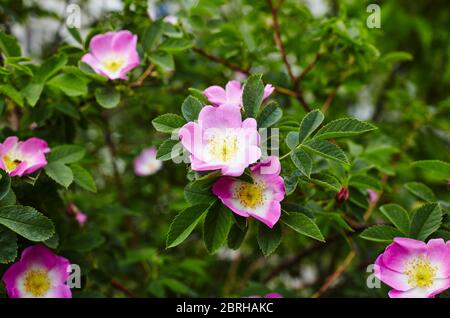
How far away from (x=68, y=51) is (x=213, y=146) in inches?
22.6

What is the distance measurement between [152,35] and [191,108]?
41 cm

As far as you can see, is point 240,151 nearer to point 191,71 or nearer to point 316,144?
point 316,144

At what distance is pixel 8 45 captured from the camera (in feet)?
4.05

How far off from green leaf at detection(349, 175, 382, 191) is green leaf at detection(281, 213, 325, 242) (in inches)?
10.7

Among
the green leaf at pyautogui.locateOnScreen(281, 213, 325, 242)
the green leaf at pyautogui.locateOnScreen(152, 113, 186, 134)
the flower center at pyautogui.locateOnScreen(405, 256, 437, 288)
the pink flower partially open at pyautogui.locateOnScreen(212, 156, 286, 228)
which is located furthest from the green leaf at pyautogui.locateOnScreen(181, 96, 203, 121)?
the flower center at pyautogui.locateOnScreen(405, 256, 437, 288)

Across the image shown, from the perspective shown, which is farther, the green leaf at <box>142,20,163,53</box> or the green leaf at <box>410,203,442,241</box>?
the green leaf at <box>142,20,163,53</box>

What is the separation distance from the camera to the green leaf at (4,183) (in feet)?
3.21

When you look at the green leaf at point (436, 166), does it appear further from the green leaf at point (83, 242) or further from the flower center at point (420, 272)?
the green leaf at point (83, 242)

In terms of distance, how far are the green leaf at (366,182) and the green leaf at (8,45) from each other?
767 millimetres

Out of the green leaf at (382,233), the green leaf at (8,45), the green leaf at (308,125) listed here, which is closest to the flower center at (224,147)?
the green leaf at (308,125)

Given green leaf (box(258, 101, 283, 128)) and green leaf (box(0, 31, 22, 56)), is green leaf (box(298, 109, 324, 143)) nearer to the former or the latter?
green leaf (box(258, 101, 283, 128))

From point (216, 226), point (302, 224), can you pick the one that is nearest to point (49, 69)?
point (216, 226)

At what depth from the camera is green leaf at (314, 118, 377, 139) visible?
0.93 m

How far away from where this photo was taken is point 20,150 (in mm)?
1139
